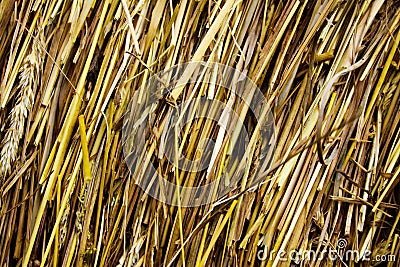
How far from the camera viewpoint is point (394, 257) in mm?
746

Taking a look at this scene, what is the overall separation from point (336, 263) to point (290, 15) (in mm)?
413

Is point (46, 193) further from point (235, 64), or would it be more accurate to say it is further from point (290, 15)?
point (290, 15)

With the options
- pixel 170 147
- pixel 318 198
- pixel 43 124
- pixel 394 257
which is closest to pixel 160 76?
pixel 170 147

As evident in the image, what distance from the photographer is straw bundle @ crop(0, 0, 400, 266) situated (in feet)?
2.46

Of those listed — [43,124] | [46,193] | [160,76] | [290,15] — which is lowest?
[46,193]

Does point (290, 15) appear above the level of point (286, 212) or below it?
above

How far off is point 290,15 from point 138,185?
1.23 feet

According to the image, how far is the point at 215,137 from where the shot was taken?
0.77m

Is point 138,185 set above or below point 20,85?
below

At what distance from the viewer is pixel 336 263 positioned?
0.76 meters

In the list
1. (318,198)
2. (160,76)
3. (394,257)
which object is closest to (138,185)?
(160,76)

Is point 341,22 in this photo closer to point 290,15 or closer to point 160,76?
point 290,15

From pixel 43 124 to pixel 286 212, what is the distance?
1.43ft

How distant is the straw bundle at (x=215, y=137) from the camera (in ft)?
2.46
